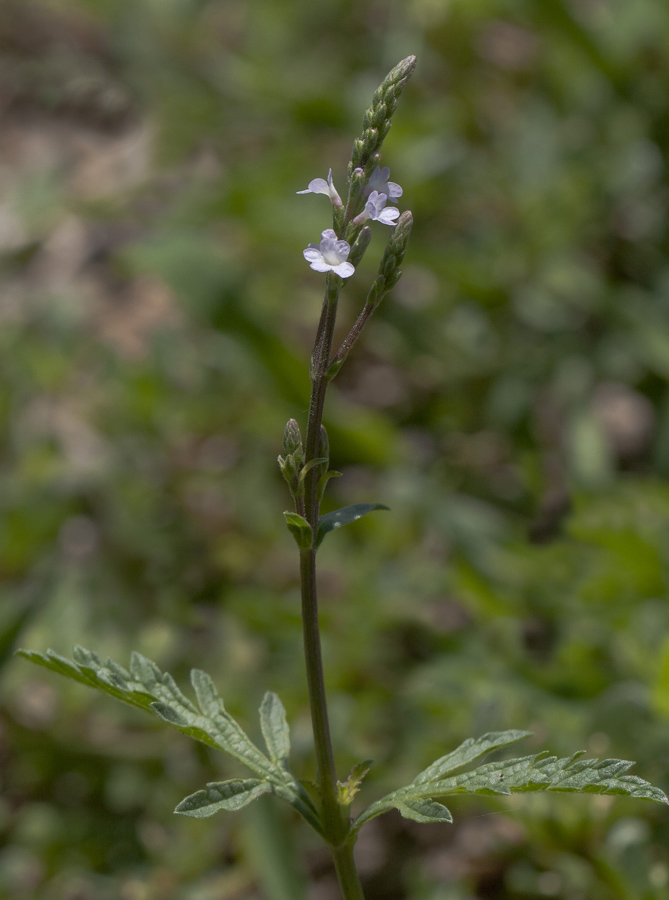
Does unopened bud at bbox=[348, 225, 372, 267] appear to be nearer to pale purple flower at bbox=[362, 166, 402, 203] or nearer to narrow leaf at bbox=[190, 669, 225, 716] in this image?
pale purple flower at bbox=[362, 166, 402, 203]

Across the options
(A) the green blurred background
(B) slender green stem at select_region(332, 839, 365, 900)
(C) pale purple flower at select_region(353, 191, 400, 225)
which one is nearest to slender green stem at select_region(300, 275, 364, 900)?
(B) slender green stem at select_region(332, 839, 365, 900)

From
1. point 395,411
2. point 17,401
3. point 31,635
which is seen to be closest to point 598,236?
point 395,411

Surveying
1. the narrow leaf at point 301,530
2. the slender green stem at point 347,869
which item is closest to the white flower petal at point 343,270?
the narrow leaf at point 301,530

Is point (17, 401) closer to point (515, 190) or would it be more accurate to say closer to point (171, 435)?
point (171, 435)

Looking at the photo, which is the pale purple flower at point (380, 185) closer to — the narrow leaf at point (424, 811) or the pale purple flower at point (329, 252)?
the pale purple flower at point (329, 252)

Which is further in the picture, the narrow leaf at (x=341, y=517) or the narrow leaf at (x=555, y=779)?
the narrow leaf at (x=341, y=517)

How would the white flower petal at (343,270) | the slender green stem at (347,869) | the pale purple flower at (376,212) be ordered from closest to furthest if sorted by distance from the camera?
the white flower petal at (343,270), the pale purple flower at (376,212), the slender green stem at (347,869)
